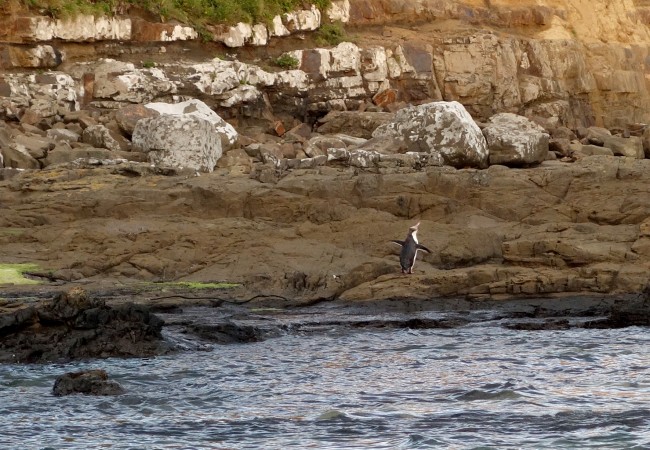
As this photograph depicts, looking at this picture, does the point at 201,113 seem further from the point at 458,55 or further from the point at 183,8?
the point at 458,55

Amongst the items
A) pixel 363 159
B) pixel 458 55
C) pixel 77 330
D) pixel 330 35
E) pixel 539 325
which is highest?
pixel 330 35

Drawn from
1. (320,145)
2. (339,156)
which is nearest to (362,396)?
(339,156)

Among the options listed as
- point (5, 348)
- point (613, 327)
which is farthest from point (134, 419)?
point (613, 327)

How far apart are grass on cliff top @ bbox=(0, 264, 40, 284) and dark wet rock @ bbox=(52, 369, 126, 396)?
642 cm

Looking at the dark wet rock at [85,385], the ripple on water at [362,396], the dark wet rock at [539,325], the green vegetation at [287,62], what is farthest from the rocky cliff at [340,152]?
the dark wet rock at [85,385]

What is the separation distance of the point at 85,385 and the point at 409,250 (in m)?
7.73

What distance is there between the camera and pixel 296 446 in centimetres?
889

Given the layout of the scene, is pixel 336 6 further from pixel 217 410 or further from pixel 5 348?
pixel 217 410

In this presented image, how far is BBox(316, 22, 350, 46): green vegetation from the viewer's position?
30.6 meters

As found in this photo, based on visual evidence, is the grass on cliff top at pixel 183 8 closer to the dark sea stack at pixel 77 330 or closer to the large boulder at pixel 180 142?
the large boulder at pixel 180 142

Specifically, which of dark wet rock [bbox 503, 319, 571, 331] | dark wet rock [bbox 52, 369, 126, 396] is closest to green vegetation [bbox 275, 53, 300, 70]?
dark wet rock [bbox 503, 319, 571, 331]

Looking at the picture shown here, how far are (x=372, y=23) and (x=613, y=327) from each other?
19.1 meters

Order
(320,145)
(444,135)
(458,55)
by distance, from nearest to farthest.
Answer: (444,135) → (320,145) → (458,55)

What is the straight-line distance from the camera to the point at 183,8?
95.5 ft
